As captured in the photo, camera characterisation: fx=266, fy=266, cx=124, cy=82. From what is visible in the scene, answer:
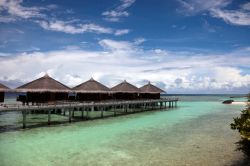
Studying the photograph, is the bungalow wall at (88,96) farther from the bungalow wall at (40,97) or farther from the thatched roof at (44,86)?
the bungalow wall at (40,97)

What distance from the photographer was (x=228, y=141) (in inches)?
647

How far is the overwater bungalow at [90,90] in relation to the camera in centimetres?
3083

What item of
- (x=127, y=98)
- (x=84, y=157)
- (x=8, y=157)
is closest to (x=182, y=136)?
(x=84, y=157)

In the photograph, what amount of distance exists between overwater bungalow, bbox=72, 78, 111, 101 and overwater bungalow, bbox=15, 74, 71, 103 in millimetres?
2955

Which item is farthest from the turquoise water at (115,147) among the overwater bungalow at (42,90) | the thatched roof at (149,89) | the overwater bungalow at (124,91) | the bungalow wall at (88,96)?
the thatched roof at (149,89)

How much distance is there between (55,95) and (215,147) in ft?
58.9

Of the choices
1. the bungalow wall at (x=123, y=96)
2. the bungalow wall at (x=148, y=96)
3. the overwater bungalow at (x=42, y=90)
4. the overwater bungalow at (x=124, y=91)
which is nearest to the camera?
the overwater bungalow at (x=42, y=90)

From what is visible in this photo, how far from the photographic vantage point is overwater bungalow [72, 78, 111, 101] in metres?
30.8

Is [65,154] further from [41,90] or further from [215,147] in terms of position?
[41,90]

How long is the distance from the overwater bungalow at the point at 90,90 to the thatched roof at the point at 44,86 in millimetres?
2955

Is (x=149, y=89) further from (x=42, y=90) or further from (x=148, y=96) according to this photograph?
(x=42, y=90)

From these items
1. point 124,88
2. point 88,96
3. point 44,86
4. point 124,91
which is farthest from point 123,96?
point 44,86

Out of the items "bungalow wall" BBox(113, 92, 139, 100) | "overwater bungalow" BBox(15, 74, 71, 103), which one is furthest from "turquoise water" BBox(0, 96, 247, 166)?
"bungalow wall" BBox(113, 92, 139, 100)

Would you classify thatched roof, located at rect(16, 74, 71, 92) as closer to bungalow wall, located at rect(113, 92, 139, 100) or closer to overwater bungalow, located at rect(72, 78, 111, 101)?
overwater bungalow, located at rect(72, 78, 111, 101)
